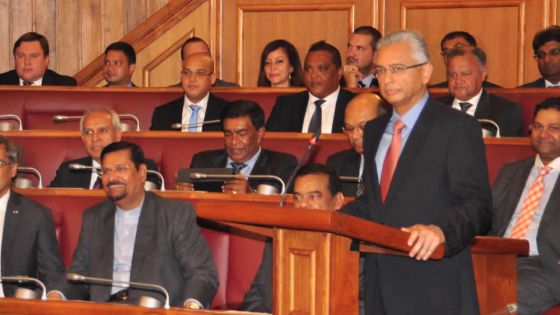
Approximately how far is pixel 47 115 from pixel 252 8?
196 cm

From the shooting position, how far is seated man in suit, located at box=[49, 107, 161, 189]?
4676 millimetres

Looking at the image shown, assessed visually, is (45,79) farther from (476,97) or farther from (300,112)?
(476,97)

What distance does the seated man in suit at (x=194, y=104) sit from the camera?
549 cm

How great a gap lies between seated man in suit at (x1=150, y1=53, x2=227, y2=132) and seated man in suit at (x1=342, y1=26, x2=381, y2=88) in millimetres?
853

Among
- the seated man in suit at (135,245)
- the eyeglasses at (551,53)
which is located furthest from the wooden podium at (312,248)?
the eyeglasses at (551,53)

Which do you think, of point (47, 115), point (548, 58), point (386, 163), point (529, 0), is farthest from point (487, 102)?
point (386, 163)

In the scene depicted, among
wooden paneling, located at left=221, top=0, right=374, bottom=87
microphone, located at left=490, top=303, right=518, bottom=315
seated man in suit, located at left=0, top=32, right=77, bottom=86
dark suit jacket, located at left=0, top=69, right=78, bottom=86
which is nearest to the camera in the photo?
microphone, located at left=490, top=303, right=518, bottom=315

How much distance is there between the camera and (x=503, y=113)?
493cm

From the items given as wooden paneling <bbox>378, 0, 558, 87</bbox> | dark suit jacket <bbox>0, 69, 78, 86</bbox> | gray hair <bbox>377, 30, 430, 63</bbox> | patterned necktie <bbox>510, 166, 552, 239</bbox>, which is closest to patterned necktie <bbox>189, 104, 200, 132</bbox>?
dark suit jacket <bbox>0, 69, 78, 86</bbox>

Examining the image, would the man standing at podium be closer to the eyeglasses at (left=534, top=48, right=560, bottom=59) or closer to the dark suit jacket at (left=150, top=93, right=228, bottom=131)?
the dark suit jacket at (left=150, top=93, right=228, bottom=131)

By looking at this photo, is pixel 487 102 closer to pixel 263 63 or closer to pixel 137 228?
pixel 263 63

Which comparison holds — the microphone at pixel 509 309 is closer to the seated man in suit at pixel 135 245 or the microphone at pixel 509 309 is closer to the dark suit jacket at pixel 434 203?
the dark suit jacket at pixel 434 203

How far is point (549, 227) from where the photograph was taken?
148 inches

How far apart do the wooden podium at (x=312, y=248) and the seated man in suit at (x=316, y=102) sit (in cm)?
316
